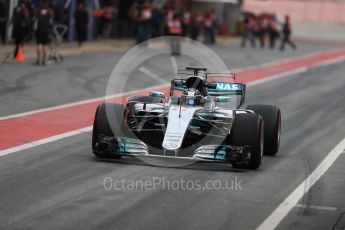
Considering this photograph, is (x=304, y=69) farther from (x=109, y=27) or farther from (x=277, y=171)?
(x=277, y=171)

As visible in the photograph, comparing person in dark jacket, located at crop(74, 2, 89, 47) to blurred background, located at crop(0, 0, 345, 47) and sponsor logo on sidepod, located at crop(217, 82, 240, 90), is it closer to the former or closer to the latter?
blurred background, located at crop(0, 0, 345, 47)

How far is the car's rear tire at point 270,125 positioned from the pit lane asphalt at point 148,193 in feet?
0.64

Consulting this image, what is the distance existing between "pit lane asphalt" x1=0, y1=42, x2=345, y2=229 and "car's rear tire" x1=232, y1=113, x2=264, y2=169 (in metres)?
0.15

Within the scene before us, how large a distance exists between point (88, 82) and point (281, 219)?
16278 mm

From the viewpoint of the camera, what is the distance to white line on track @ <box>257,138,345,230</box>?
9859mm

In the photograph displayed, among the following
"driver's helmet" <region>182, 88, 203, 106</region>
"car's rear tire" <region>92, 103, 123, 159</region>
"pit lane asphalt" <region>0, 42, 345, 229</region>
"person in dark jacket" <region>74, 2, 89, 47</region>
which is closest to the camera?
"pit lane asphalt" <region>0, 42, 345, 229</region>

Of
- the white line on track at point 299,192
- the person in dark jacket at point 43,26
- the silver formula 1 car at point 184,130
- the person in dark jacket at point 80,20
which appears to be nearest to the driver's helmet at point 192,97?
the silver formula 1 car at point 184,130

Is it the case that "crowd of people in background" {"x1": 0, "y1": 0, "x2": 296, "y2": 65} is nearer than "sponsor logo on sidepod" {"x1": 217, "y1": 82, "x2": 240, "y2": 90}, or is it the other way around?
"sponsor logo on sidepod" {"x1": 217, "y1": 82, "x2": 240, "y2": 90}

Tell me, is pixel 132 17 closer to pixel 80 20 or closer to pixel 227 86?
pixel 80 20

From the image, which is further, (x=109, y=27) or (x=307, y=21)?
(x=307, y=21)

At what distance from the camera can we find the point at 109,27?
42.9 m

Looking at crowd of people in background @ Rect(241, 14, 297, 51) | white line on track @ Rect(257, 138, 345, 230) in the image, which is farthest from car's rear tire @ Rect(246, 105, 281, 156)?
crowd of people in background @ Rect(241, 14, 297, 51)

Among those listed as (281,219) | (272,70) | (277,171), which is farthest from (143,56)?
(281,219)

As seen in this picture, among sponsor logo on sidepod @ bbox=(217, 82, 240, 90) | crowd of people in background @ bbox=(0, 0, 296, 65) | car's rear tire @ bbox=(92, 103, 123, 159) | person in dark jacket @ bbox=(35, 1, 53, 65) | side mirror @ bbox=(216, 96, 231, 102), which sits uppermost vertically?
sponsor logo on sidepod @ bbox=(217, 82, 240, 90)
